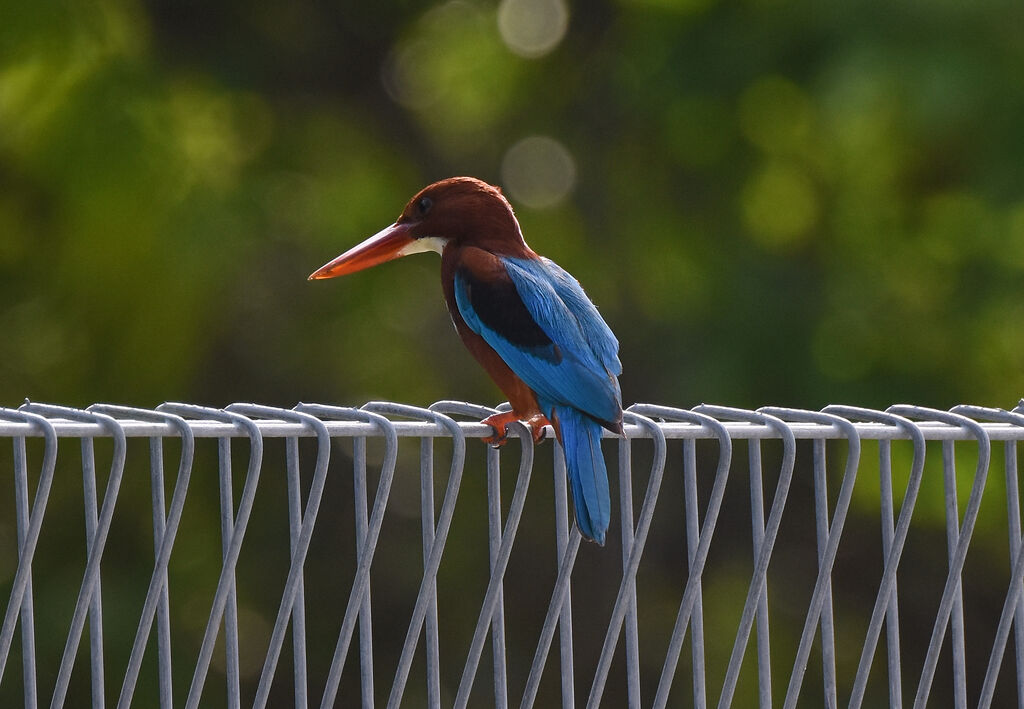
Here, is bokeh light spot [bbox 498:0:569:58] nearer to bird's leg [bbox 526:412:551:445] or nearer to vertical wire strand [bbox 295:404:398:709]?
bird's leg [bbox 526:412:551:445]

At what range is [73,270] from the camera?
703cm

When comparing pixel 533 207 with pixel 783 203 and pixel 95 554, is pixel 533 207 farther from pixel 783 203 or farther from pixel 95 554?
pixel 95 554

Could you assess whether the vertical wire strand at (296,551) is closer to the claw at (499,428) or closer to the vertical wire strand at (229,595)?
the vertical wire strand at (229,595)

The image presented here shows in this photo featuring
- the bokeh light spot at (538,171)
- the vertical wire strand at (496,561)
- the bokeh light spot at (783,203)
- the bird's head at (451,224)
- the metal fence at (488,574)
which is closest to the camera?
the vertical wire strand at (496,561)

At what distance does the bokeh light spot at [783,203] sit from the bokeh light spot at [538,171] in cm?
101

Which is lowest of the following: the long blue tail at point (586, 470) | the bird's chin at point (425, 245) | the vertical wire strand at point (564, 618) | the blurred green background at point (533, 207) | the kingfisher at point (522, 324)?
the vertical wire strand at point (564, 618)

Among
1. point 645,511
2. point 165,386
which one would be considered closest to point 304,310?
point 165,386

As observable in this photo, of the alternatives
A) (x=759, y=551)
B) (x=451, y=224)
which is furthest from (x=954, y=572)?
(x=451, y=224)

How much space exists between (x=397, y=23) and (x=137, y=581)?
342 centimetres

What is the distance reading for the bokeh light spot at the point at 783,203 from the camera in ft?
25.7

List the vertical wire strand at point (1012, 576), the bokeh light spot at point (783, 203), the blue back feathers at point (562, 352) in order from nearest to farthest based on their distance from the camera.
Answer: the vertical wire strand at point (1012, 576), the blue back feathers at point (562, 352), the bokeh light spot at point (783, 203)

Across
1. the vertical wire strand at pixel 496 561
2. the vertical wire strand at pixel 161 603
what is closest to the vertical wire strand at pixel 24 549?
the vertical wire strand at pixel 161 603

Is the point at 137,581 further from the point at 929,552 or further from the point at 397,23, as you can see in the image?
the point at 929,552

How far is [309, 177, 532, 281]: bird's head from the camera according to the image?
375 cm
